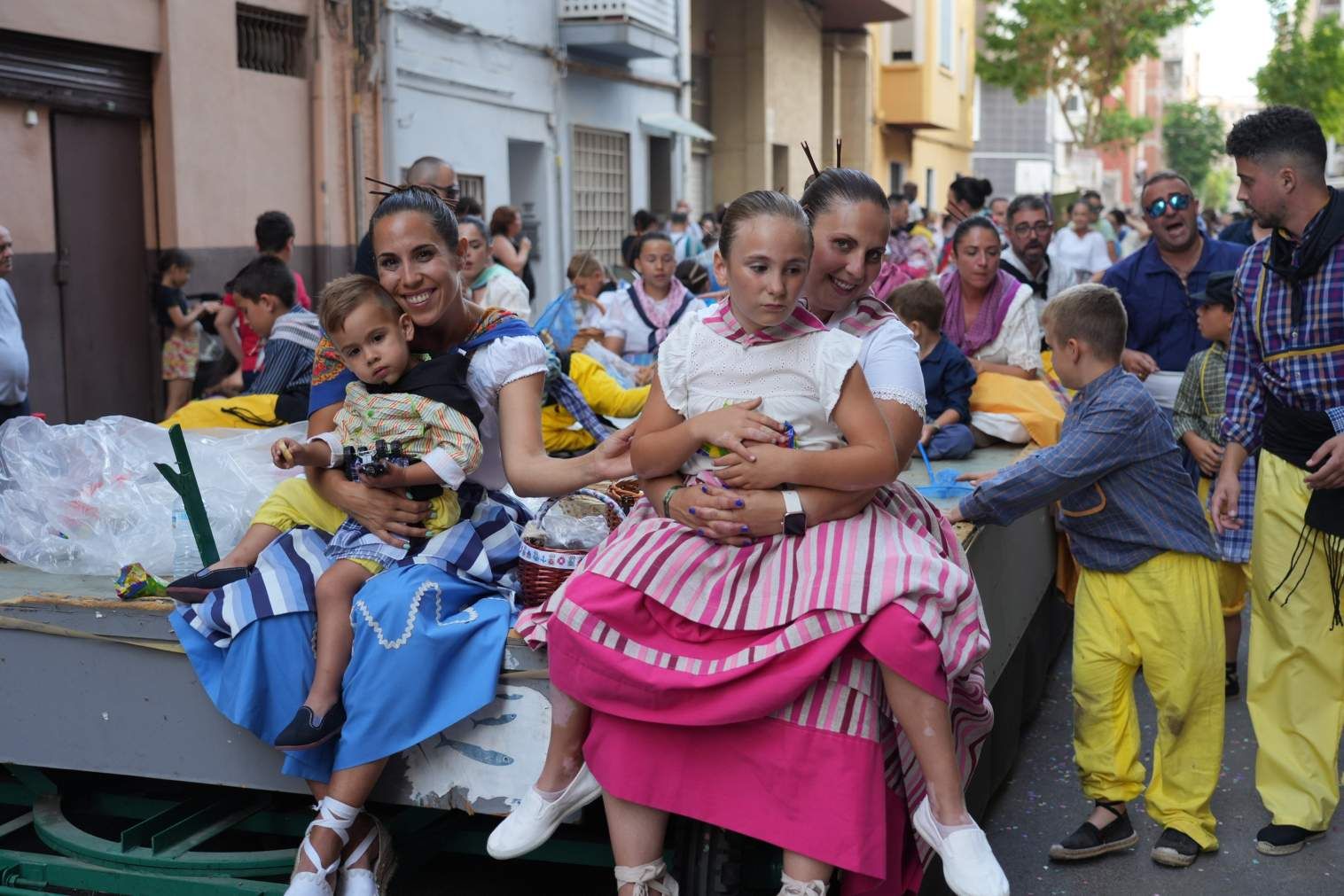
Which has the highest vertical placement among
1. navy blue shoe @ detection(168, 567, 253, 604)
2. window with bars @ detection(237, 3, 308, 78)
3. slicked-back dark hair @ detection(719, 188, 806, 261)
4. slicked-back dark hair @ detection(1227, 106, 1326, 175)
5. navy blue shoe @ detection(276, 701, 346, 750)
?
window with bars @ detection(237, 3, 308, 78)

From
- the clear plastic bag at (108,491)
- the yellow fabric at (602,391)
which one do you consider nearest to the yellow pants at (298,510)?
the clear plastic bag at (108,491)

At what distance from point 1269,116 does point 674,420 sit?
233 centimetres

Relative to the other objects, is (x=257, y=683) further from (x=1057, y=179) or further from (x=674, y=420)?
(x=1057, y=179)

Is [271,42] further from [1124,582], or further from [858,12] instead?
[858,12]

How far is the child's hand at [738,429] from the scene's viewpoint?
321 centimetres

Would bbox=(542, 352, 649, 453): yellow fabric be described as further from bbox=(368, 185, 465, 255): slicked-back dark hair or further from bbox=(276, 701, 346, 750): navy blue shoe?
bbox=(276, 701, 346, 750): navy blue shoe

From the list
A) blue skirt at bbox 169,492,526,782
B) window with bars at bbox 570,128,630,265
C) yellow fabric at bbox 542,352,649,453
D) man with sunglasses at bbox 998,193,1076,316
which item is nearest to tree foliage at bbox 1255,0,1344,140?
window with bars at bbox 570,128,630,265

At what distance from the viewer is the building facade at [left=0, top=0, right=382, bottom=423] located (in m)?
9.92

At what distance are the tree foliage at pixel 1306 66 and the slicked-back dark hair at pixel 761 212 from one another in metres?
37.2

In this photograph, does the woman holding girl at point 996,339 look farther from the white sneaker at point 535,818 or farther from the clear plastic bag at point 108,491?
the white sneaker at point 535,818

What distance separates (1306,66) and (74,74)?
34.1 metres

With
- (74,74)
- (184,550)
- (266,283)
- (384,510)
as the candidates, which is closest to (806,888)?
(384,510)

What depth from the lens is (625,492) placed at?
4367 mm

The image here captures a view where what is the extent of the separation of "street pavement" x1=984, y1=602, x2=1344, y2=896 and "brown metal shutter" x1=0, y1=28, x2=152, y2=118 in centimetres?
772
